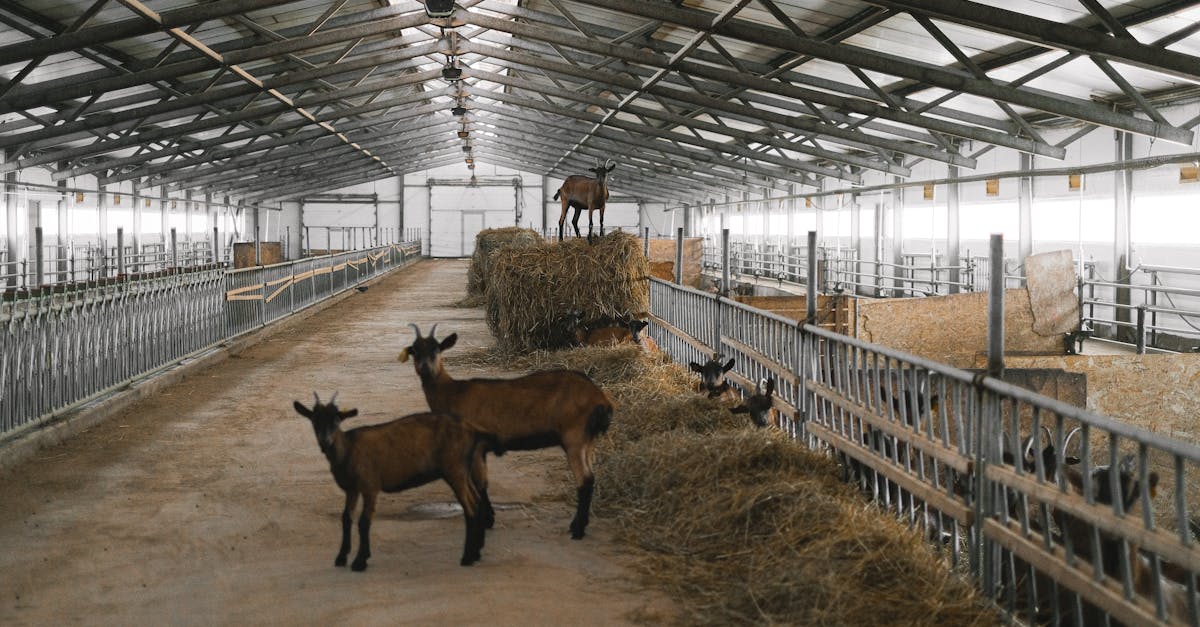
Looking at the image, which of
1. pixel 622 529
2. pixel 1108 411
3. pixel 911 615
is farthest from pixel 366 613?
pixel 1108 411

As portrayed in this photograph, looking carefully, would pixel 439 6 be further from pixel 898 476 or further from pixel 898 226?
pixel 898 226

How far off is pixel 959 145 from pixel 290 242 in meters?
36.0

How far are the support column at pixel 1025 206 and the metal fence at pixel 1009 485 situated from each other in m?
10.9

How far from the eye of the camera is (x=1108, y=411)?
8.27 m

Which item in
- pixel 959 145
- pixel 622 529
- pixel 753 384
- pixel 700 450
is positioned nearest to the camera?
pixel 622 529

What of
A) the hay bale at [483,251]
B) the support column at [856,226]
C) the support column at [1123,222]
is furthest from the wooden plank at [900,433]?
the support column at [856,226]

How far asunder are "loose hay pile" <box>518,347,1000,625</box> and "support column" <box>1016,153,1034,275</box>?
41.2 ft

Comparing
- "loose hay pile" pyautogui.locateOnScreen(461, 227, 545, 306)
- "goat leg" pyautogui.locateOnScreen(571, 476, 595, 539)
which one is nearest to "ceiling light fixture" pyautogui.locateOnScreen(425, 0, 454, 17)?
"loose hay pile" pyautogui.locateOnScreen(461, 227, 545, 306)

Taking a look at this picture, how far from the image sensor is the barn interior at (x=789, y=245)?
4.32 meters

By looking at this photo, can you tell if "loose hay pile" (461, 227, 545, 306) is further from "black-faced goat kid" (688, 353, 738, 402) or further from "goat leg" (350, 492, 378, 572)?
"goat leg" (350, 492, 378, 572)

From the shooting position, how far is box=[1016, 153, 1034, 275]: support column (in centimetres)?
1728

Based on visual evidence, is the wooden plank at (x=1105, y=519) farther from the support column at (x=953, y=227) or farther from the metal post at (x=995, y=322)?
the support column at (x=953, y=227)

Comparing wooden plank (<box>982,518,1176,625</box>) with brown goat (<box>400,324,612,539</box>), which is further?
brown goat (<box>400,324,612,539</box>)

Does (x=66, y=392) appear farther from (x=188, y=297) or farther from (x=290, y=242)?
(x=290, y=242)
